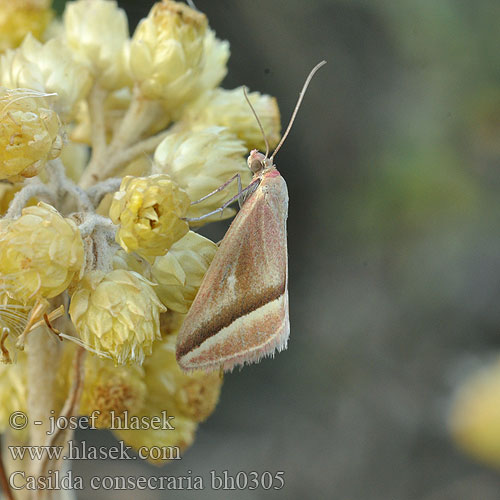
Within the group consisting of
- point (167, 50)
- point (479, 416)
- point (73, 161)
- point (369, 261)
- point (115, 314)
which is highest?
point (167, 50)

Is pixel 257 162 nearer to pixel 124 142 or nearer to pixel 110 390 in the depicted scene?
pixel 124 142

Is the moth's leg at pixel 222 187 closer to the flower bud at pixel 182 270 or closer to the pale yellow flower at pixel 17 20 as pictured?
the flower bud at pixel 182 270

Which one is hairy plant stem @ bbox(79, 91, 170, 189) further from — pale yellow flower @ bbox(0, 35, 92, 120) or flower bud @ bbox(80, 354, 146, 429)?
flower bud @ bbox(80, 354, 146, 429)

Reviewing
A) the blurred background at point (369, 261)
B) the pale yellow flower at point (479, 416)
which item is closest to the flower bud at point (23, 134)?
the blurred background at point (369, 261)

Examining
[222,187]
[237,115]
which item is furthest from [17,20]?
[222,187]

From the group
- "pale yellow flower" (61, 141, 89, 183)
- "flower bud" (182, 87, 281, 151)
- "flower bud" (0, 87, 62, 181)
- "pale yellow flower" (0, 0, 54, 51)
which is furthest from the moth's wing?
"pale yellow flower" (0, 0, 54, 51)

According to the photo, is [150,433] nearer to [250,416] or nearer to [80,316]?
[80,316]
